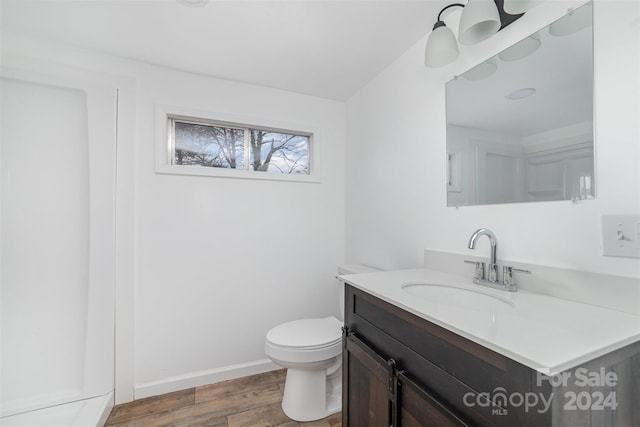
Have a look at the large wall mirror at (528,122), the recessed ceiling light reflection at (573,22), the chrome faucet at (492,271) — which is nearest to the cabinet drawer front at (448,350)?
the chrome faucet at (492,271)

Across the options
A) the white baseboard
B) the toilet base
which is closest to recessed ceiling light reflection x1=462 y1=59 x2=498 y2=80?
the toilet base

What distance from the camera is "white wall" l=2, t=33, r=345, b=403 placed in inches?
68.7

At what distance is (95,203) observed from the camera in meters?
1.68

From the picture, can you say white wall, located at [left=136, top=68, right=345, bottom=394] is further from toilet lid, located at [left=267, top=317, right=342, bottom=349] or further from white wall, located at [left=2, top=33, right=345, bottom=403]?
toilet lid, located at [left=267, top=317, right=342, bottom=349]

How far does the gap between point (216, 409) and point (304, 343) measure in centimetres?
72

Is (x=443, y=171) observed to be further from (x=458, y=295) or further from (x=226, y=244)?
(x=226, y=244)

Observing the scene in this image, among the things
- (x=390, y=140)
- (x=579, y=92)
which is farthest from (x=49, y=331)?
(x=579, y=92)

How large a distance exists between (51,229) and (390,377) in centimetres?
205

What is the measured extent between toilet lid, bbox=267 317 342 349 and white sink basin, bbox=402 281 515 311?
0.65 meters

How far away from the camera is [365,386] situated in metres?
1.07

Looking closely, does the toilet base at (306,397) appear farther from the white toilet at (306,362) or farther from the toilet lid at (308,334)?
the toilet lid at (308,334)

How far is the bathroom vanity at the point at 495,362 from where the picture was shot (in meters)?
0.54

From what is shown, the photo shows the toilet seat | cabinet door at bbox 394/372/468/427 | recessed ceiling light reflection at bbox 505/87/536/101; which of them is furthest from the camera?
the toilet seat

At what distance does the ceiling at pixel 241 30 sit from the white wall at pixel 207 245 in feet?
0.52
